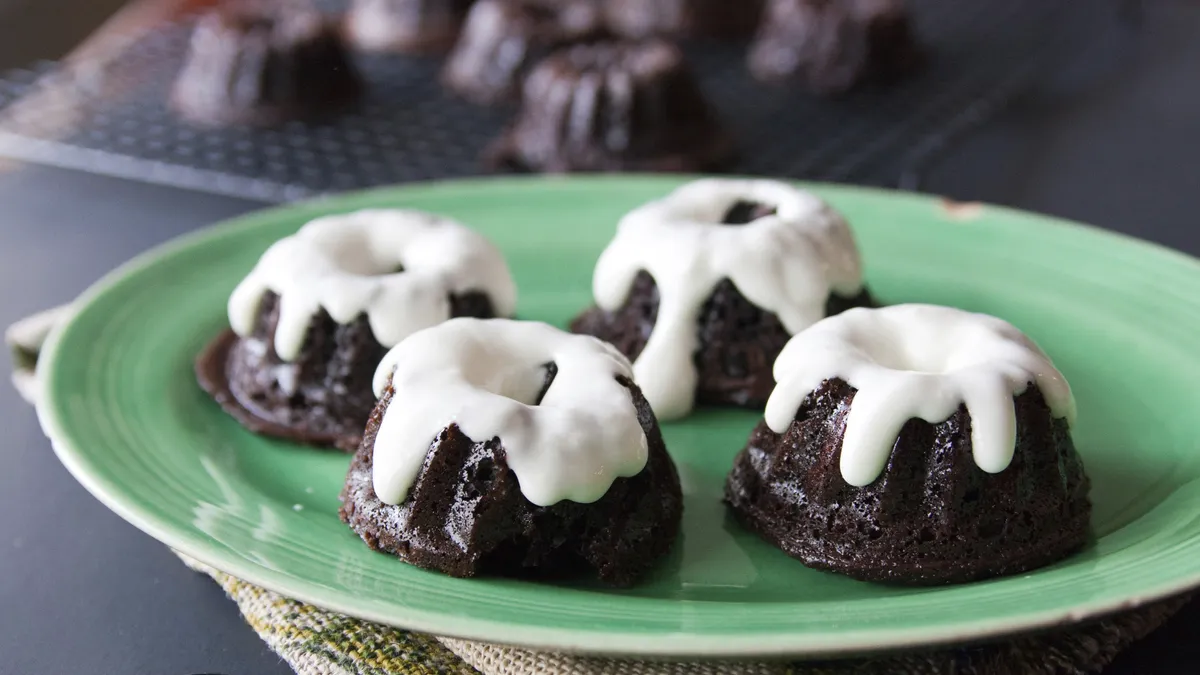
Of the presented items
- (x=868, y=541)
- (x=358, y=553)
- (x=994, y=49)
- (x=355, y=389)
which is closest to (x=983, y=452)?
(x=868, y=541)

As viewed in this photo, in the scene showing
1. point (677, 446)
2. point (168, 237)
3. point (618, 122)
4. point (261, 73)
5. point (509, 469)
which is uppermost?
point (509, 469)

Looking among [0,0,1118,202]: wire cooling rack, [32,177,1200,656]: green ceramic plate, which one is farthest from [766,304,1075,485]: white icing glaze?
[0,0,1118,202]: wire cooling rack

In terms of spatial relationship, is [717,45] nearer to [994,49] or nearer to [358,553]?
[994,49]

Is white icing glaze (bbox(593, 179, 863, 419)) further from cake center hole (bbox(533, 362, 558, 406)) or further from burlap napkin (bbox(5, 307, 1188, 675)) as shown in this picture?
burlap napkin (bbox(5, 307, 1188, 675))

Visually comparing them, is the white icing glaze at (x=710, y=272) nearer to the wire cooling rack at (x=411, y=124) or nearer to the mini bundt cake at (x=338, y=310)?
the mini bundt cake at (x=338, y=310)

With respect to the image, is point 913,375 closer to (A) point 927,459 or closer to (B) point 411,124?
(A) point 927,459

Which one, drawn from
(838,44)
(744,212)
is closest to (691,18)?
(838,44)
